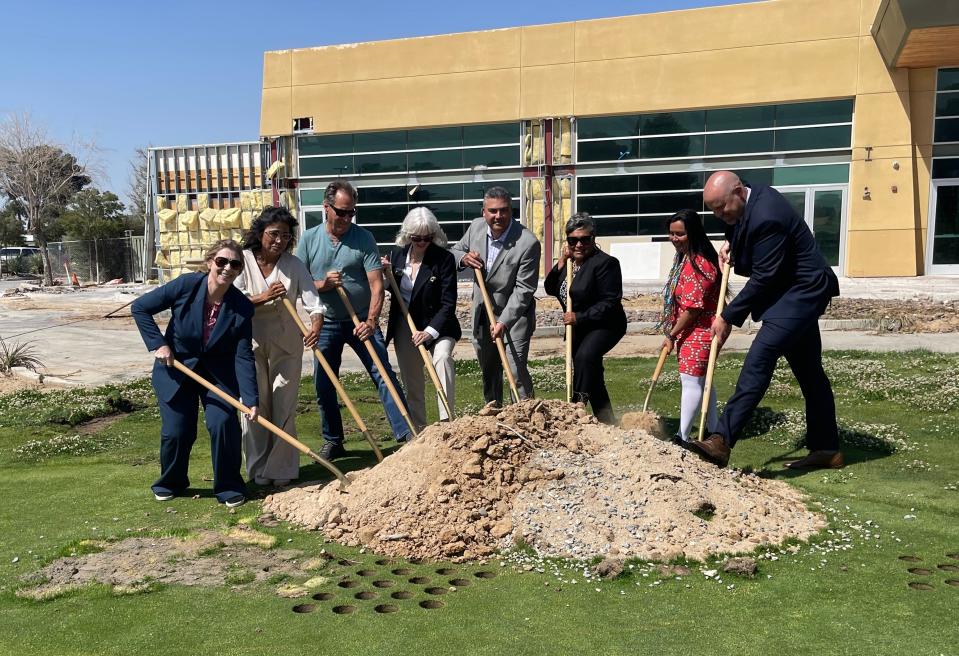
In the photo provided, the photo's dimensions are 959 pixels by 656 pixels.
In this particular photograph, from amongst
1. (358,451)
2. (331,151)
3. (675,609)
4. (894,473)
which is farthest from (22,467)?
(331,151)

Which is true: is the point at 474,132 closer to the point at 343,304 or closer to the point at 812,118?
the point at 812,118

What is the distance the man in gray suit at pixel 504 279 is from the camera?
249 inches

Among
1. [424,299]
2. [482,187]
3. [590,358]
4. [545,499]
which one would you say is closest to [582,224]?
[590,358]

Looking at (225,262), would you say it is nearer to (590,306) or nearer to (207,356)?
(207,356)

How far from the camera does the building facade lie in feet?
76.0

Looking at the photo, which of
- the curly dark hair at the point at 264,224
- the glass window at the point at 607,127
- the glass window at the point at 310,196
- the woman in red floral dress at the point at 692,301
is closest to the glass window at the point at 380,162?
the glass window at the point at 310,196

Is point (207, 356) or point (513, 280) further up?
point (513, 280)

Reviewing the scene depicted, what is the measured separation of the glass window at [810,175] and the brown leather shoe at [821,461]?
805 inches

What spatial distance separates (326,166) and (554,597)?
28205mm

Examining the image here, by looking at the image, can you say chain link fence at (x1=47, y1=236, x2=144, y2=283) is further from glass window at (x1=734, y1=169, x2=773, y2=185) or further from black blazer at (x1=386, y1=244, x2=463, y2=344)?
black blazer at (x1=386, y1=244, x2=463, y2=344)

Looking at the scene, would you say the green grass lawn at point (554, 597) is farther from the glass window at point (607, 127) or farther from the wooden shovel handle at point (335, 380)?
the glass window at point (607, 127)

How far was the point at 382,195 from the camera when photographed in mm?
29266

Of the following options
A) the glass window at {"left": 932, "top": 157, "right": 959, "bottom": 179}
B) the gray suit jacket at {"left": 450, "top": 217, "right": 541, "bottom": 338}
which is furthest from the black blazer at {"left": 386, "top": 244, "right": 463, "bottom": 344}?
the glass window at {"left": 932, "top": 157, "right": 959, "bottom": 179}

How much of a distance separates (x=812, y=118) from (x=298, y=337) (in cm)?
2230
